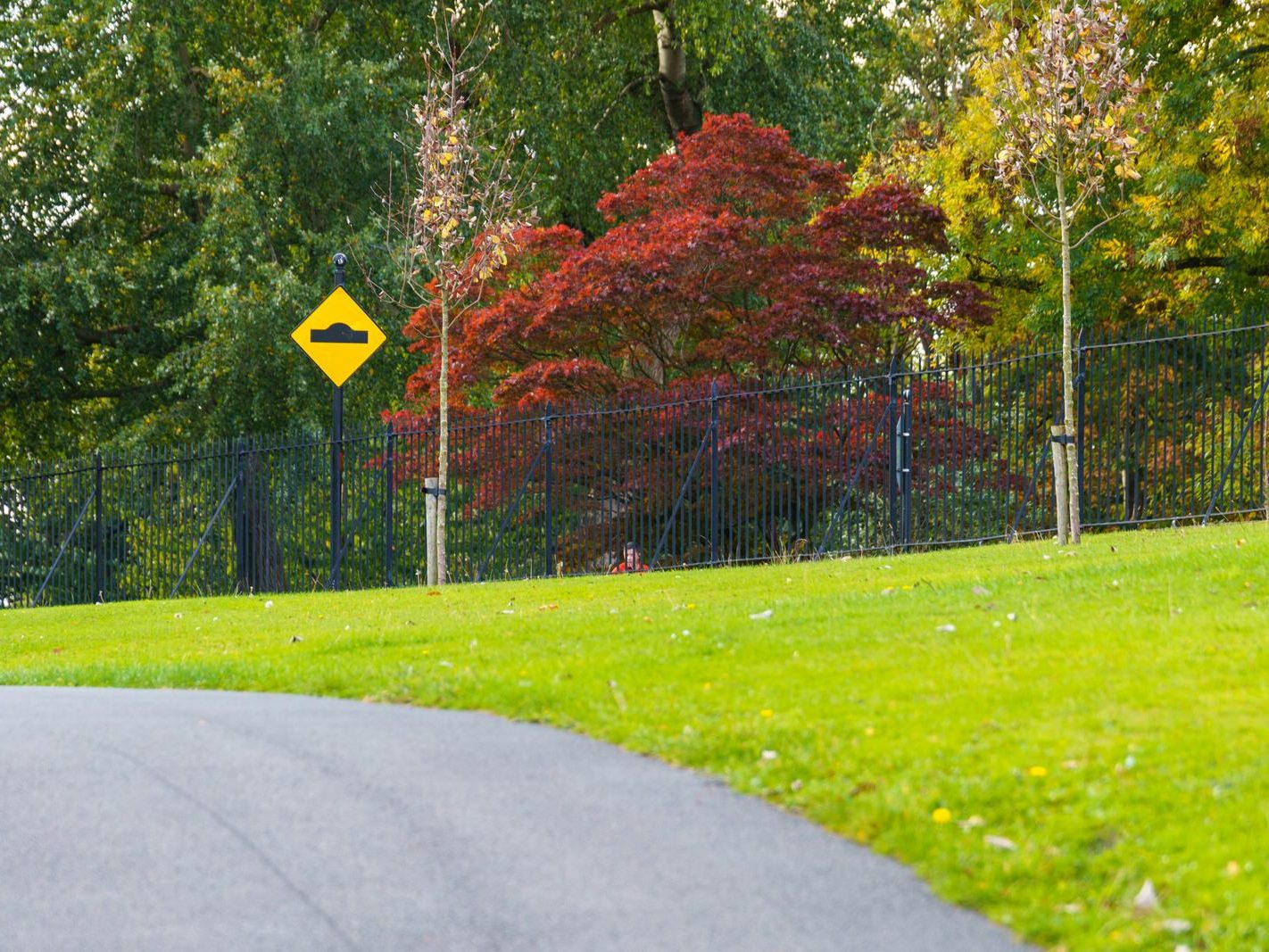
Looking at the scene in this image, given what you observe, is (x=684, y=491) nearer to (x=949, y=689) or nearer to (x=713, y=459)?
(x=713, y=459)

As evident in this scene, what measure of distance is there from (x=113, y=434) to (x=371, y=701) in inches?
748

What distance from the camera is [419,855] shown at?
528 cm

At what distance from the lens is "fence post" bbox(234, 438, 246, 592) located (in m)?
18.8

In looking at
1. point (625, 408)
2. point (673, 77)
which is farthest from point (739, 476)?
point (673, 77)

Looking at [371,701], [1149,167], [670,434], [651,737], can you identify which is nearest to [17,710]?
[371,701]

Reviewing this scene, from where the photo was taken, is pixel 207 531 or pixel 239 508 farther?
pixel 239 508

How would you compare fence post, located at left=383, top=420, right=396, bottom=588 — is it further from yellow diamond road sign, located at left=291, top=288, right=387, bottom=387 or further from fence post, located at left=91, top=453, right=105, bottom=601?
fence post, located at left=91, top=453, right=105, bottom=601

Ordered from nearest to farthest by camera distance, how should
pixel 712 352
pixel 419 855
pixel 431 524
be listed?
1. pixel 419 855
2. pixel 431 524
3. pixel 712 352

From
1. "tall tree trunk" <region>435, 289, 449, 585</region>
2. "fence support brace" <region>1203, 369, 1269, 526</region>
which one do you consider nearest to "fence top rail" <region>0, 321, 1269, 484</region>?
"fence support brace" <region>1203, 369, 1269, 526</region>

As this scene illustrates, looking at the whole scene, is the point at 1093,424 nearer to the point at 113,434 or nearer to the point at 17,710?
the point at 17,710

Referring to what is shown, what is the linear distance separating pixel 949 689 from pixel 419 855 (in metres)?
2.65

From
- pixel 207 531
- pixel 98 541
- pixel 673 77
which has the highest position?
pixel 673 77

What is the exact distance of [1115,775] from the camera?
17.7 feet

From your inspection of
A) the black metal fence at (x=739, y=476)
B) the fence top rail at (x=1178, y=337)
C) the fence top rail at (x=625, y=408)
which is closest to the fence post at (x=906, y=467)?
the black metal fence at (x=739, y=476)
